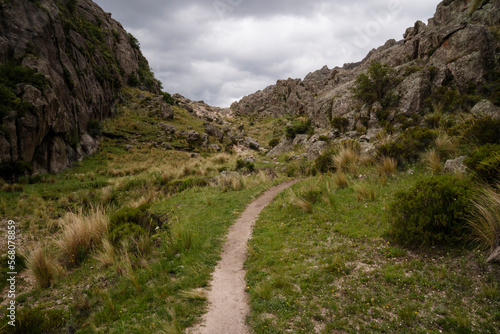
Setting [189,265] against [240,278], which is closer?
[240,278]

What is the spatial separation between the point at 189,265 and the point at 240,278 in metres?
1.60

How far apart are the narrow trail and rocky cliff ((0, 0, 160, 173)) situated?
2097cm

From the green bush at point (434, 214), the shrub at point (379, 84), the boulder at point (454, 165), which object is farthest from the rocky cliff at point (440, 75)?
the green bush at point (434, 214)

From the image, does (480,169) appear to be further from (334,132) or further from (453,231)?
(334,132)

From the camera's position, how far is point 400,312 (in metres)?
3.69

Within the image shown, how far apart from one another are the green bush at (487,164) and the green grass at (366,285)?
247cm

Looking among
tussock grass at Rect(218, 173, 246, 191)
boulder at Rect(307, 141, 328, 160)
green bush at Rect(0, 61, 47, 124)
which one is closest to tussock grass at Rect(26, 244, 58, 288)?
tussock grass at Rect(218, 173, 246, 191)

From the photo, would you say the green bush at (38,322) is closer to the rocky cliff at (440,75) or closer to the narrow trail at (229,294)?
the narrow trail at (229,294)

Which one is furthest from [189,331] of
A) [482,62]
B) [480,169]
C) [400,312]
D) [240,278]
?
[482,62]

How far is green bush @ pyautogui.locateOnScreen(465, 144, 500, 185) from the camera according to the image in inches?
223

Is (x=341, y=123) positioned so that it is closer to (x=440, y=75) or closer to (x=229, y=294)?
(x=440, y=75)

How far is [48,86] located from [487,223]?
1276 inches

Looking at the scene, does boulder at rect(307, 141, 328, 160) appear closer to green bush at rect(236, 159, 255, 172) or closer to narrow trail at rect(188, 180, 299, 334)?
green bush at rect(236, 159, 255, 172)

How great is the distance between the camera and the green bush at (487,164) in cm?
565
